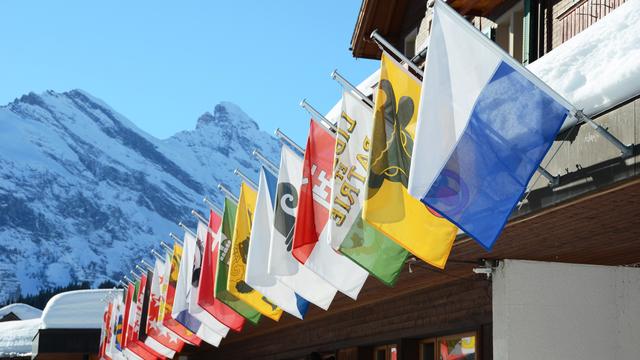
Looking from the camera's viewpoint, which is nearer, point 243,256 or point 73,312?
point 243,256

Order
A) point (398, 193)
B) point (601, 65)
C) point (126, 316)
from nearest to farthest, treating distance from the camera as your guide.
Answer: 1. point (601, 65)
2. point (398, 193)
3. point (126, 316)

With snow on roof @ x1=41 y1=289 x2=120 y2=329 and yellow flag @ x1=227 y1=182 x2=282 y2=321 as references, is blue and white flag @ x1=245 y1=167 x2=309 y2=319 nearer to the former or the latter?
yellow flag @ x1=227 y1=182 x2=282 y2=321

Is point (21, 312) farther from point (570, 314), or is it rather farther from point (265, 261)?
point (570, 314)

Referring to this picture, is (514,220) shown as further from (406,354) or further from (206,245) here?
(206,245)

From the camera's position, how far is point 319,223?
955cm

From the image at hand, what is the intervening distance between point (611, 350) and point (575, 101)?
331 centimetres

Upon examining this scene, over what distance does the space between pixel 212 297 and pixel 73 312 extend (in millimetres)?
23008

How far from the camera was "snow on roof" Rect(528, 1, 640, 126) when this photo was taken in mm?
6086

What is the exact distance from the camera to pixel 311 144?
9641 millimetres

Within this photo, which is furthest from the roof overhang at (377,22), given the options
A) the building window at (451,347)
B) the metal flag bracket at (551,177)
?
the metal flag bracket at (551,177)

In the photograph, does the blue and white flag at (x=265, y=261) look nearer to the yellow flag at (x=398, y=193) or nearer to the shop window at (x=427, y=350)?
the shop window at (x=427, y=350)

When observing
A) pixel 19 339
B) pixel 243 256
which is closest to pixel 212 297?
pixel 243 256

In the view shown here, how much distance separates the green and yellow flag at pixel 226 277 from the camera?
13203mm

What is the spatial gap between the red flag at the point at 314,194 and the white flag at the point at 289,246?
0.61m
